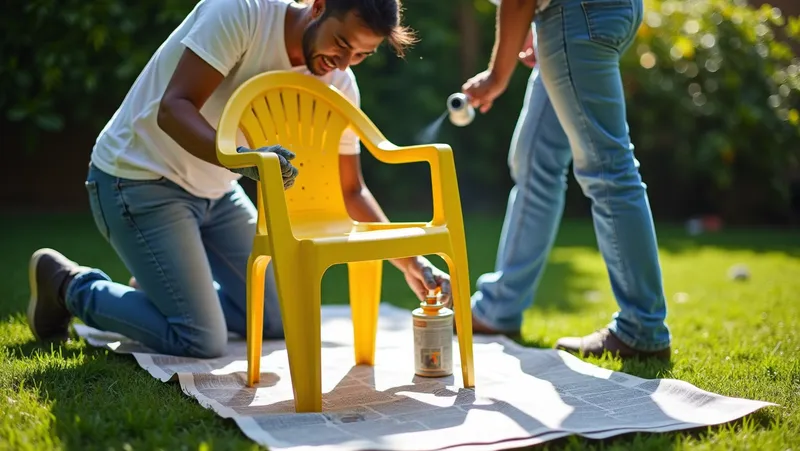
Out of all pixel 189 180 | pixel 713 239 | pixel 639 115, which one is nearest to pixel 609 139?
pixel 189 180

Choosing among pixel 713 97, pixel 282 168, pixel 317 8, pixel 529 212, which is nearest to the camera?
pixel 282 168

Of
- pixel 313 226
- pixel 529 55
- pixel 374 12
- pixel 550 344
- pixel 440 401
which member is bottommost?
pixel 550 344

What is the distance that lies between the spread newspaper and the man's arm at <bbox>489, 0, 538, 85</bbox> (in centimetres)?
89

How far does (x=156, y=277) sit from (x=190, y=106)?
608 mm

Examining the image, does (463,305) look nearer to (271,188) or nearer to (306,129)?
(271,188)

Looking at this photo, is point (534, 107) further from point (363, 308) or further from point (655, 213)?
point (655, 213)

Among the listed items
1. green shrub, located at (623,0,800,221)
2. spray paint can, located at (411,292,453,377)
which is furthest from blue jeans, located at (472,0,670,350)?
green shrub, located at (623,0,800,221)

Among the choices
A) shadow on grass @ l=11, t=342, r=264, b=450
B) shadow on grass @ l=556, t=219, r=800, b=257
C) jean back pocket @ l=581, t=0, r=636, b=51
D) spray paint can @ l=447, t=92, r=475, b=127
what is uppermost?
jean back pocket @ l=581, t=0, r=636, b=51

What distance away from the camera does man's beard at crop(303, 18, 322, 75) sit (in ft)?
7.11

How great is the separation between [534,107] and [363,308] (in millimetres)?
930

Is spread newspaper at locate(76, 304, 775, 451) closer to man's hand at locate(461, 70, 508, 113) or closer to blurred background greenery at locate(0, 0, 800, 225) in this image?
man's hand at locate(461, 70, 508, 113)

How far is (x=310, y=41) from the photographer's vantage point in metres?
2.21

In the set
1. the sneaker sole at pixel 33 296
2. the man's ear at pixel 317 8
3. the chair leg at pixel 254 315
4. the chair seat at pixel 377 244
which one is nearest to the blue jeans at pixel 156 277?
the sneaker sole at pixel 33 296

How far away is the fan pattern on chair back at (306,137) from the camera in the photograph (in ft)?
7.39
